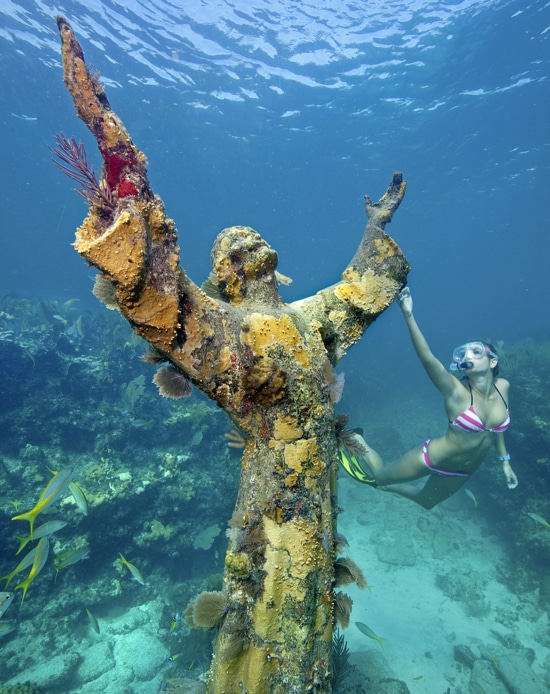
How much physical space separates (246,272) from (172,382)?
0.91 meters

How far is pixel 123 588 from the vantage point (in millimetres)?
7406

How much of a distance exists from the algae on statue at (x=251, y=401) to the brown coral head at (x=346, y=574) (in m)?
0.19

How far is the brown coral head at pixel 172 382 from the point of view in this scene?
86.1 inches

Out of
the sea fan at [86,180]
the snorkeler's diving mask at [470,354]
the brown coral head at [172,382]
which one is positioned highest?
the sea fan at [86,180]

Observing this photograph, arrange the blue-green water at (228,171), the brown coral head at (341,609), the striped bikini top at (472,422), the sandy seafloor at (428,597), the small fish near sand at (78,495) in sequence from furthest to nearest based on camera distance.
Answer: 1. the blue-green water at (228,171)
2. the sandy seafloor at (428,597)
3. the striped bikini top at (472,422)
4. the small fish near sand at (78,495)
5. the brown coral head at (341,609)

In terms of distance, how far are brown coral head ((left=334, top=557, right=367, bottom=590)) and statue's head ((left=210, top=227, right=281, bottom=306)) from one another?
1719mm

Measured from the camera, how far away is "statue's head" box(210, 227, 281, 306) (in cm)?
245

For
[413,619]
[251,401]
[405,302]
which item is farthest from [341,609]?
[413,619]

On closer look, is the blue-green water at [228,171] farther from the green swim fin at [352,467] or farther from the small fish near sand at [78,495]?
the green swim fin at [352,467]

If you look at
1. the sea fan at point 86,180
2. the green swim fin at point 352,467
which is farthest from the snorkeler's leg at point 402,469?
the sea fan at point 86,180

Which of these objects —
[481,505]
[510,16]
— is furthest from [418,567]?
[510,16]

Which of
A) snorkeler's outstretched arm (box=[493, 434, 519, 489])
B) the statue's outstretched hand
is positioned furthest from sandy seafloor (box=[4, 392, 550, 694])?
the statue's outstretched hand

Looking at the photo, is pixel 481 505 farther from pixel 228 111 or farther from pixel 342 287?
pixel 228 111

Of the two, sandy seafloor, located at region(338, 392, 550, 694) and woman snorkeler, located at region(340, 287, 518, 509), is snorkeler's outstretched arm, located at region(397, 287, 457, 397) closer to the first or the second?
woman snorkeler, located at region(340, 287, 518, 509)
